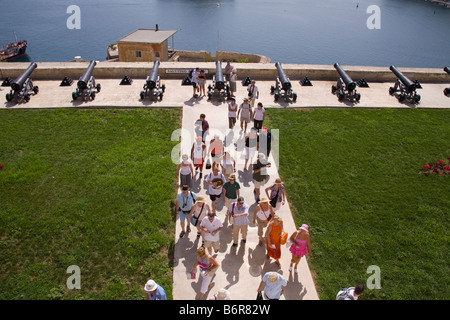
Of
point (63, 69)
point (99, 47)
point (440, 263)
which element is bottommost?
point (99, 47)

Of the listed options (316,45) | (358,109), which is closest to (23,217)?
(358,109)

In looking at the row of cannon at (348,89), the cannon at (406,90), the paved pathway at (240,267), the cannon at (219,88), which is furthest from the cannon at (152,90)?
the cannon at (406,90)

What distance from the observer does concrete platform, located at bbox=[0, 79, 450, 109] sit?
13.1 metres

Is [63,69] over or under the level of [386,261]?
over

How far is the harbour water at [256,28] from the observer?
205ft

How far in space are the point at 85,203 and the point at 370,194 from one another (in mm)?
7244

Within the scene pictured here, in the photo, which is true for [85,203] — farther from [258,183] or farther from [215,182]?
[258,183]

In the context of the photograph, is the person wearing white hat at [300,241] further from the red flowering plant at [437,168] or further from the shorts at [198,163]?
the red flowering plant at [437,168]

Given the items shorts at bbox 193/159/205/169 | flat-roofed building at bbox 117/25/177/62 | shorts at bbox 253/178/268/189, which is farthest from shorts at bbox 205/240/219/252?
flat-roofed building at bbox 117/25/177/62

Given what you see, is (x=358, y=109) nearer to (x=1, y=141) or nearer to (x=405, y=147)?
(x=405, y=147)

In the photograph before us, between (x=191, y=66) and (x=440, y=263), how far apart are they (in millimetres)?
12503

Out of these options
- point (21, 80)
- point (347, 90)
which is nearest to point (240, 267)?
point (347, 90)

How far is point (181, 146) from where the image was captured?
10.6 metres
